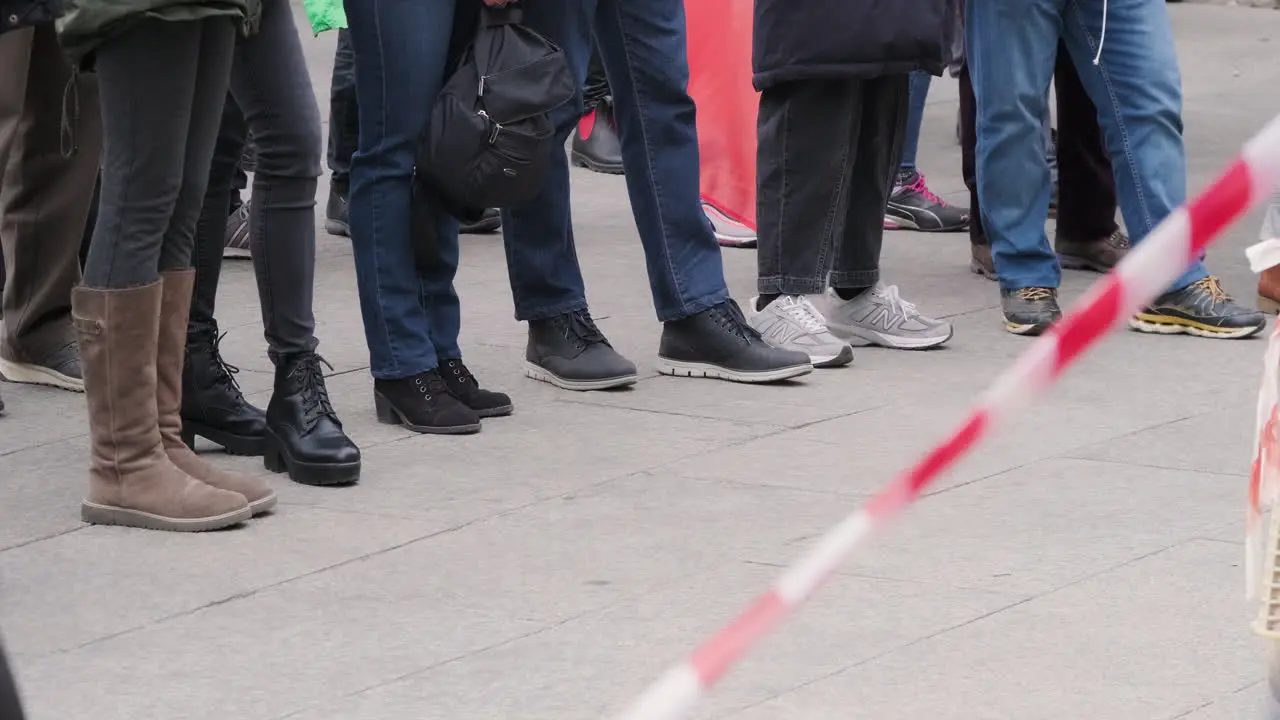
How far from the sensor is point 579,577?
3.77 metres

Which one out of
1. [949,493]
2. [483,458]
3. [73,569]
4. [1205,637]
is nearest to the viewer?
[1205,637]

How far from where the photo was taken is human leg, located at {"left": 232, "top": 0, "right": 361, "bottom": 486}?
4199 millimetres

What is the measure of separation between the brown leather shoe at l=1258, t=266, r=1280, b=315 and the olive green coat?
3309 millimetres

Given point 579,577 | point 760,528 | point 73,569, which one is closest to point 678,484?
point 760,528

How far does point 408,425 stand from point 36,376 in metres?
1.12

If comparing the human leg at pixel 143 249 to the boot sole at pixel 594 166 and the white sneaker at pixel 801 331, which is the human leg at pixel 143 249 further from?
the boot sole at pixel 594 166

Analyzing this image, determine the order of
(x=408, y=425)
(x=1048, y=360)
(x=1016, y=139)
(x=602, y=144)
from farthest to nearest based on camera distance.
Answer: (x=602, y=144), (x=1016, y=139), (x=408, y=425), (x=1048, y=360)

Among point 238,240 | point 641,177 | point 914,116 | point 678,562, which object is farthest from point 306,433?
point 914,116

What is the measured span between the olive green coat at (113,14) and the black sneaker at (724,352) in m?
1.86

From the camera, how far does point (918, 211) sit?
24.9 ft

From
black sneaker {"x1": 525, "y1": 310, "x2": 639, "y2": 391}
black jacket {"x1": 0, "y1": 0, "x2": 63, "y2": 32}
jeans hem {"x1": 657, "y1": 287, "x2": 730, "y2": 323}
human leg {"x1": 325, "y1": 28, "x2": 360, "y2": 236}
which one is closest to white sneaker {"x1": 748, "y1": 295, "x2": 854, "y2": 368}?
jeans hem {"x1": 657, "y1": 287, "x2": 730, "y2": 323}

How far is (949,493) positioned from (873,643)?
0.92 m

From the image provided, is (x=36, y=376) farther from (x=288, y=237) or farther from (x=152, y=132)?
(x=152, y=132)

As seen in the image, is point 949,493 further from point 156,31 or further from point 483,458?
point 156,31
